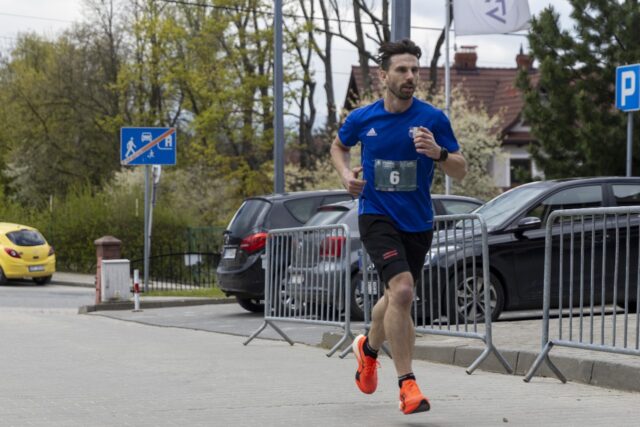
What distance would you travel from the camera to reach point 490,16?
24109mm

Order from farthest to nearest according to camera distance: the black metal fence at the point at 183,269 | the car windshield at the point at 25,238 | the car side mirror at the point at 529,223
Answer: the car windshield at the point at 25,238
the black metal fence at the point at 183,269
the car side mirror at the point at 529,223

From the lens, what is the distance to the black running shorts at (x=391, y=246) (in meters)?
6.85

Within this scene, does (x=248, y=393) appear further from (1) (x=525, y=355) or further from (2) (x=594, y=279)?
(2) (x=594, y=279)

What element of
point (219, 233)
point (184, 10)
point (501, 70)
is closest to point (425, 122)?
point (219, 233)

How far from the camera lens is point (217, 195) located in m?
48.2

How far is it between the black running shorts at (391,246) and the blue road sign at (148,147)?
50.8 feet

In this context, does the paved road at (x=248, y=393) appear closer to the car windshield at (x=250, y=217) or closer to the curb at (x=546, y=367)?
the curb at (x=546, y=367)

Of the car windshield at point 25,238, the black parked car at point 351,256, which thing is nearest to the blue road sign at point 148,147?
the black parked car at point 351,256

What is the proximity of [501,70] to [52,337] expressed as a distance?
49105 millimetres

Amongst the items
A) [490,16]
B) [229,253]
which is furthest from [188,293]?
[490,16]

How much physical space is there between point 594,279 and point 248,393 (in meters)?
2.49

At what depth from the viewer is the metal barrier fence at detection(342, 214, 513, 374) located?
9.53 metres

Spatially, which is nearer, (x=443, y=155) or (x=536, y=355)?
(x=443, y=155)

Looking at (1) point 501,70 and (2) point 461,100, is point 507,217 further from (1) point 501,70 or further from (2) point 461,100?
(1) point 501,70
